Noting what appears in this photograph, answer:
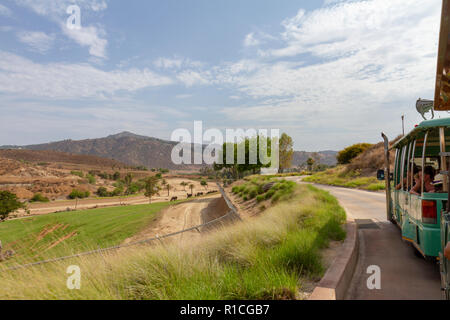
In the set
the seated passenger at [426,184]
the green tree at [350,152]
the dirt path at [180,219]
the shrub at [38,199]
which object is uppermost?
the green tree at [350,152]

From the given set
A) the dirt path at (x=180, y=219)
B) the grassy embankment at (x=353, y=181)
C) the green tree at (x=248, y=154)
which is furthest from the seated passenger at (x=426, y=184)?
the green tree at (x=248, y=154)

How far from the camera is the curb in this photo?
3775 mm

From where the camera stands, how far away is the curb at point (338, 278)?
3.78 metres

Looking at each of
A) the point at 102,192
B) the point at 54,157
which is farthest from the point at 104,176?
the point at 54,157

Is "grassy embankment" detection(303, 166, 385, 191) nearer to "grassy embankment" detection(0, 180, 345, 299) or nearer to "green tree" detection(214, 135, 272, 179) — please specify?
"green tree" detection(214, 135, 272, 179)

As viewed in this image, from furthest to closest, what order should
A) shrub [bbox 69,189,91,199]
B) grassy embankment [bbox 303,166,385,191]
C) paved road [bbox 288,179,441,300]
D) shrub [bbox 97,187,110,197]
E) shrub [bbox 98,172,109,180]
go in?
shrub [bbox 98,172,109,180], shrub [bbox 97,187,110,197], shrub [bbox 69,189,91,199], grassy embankment [bbox 303,166,385,191], paved road [bbox 288,179,441,300]

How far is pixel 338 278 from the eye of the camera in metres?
4.33

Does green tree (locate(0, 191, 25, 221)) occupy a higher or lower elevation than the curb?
lower

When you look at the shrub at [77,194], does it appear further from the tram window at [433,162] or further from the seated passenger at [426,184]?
the seated passenger at [426,184]

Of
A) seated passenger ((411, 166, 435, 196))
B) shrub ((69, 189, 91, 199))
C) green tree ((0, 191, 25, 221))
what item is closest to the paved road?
seated passenger ((411, 166, 435, 196))
